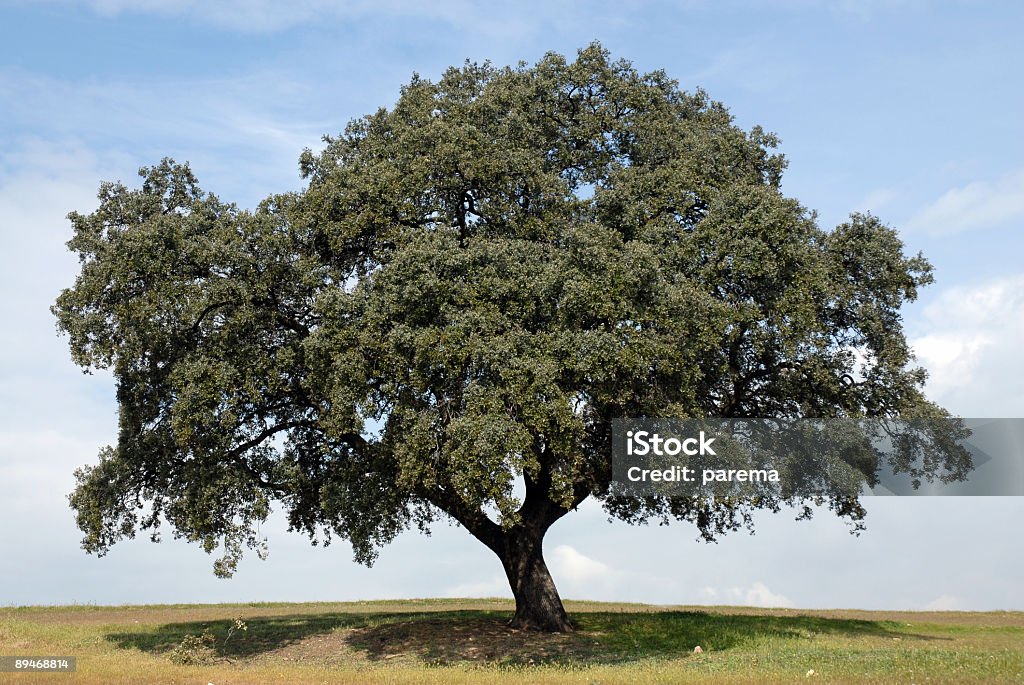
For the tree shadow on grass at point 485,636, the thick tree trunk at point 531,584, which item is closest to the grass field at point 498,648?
the tree shadow on grass at point 485,636

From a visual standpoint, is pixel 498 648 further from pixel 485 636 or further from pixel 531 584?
pixel 531 584

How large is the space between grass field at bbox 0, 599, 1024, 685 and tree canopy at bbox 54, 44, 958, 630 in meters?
3.49

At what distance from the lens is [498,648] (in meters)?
30.5

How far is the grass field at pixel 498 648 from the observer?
80.8ft

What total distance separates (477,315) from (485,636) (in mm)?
12628

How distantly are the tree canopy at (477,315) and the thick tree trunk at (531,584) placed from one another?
0.34 ft

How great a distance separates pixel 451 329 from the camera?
26.8 m

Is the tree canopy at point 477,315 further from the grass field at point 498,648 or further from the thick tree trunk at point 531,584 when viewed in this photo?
the grass field at point 498,648

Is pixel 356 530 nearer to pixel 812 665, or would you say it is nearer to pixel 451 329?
pixel 451 329

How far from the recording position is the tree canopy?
2752 cm

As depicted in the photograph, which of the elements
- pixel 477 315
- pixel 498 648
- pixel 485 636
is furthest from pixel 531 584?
pixel 477 315

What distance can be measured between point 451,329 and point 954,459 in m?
20.2

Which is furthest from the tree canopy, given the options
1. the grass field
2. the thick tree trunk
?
the grass field

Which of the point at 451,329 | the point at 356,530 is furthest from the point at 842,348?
the point at 356,530
